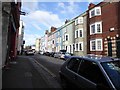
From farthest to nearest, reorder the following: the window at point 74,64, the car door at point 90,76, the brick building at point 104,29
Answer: the brick building at point 104,29, the window at point 74,64, the car door at point 90,76

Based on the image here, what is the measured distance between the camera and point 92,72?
595 centimetres

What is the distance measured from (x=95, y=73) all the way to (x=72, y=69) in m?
1.70

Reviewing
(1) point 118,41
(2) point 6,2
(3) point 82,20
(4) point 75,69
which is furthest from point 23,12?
(4) point 75,69

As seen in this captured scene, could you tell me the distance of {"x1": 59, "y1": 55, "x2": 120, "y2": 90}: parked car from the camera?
5.21 metres

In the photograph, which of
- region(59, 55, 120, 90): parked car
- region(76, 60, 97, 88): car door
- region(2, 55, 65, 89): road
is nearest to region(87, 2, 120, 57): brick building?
region(2, 55, 65, 89): road

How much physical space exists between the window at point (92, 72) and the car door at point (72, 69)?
317mm

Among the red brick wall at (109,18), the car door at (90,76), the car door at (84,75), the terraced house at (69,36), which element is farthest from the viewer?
the terraced house at (69,36)

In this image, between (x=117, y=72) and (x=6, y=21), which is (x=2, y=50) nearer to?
(x=6, y=21)

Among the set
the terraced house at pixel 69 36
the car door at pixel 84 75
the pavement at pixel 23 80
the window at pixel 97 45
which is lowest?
the pavement at pixel 23 80

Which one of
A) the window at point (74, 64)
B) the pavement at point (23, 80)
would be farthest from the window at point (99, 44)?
the window at point (74, 64)

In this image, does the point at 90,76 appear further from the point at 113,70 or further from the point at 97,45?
the point at 97,45

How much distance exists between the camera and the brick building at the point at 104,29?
103 ft

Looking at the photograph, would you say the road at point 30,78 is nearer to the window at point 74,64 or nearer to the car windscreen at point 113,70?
the window at point 74,64

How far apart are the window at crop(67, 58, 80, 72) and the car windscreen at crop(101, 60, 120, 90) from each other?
1.34 m
